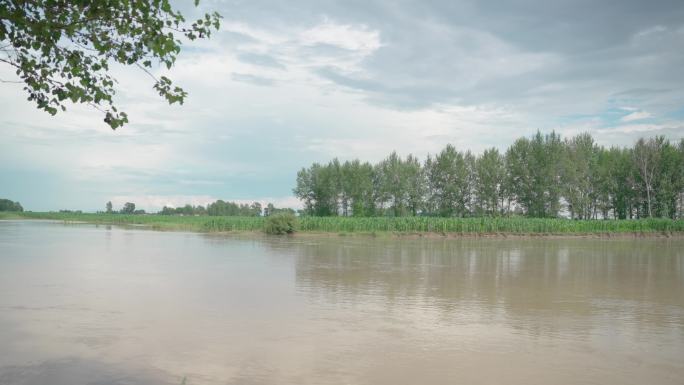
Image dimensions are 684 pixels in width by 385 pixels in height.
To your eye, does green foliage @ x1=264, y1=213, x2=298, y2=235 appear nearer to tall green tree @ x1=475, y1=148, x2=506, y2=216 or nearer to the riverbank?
the riverbank

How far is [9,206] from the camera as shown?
132 metres

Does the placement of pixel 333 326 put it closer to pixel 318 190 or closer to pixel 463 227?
pixel 463 227

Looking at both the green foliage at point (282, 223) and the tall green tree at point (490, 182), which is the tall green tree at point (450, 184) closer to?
the tall green tree at point (490, 182)

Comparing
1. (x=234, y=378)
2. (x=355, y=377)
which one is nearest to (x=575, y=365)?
(x=355, y=377)

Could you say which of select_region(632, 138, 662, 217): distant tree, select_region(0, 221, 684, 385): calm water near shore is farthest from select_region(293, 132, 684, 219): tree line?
select_region(0, 221, 684, 385): calm water near shore

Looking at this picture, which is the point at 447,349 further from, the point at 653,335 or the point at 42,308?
the point at 42,308

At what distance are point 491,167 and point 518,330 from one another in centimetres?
6340

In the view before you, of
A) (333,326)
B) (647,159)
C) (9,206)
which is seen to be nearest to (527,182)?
(647,159)

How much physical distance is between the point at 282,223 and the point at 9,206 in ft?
377

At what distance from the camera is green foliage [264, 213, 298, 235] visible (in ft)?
161

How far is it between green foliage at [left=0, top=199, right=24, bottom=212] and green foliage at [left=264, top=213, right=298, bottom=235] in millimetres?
112203

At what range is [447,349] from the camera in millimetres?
9078

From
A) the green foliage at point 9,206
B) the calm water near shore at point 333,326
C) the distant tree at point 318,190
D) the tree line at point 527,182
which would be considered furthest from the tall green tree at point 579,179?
the green foliage at point 9,206

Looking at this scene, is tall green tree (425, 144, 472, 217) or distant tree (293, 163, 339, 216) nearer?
tall green tree (425, 144, 472, 217)
